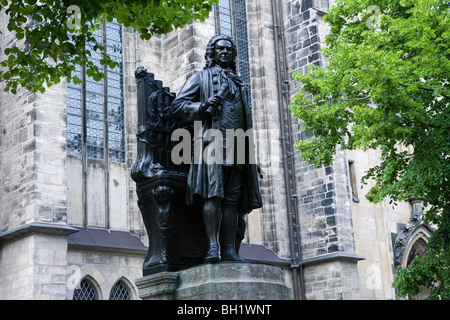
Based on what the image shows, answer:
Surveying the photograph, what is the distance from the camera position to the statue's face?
7.15m

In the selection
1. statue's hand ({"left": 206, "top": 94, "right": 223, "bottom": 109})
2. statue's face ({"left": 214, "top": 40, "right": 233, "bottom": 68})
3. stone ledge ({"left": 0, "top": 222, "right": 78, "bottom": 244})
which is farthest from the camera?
stone ledge ({"left": 0, "top": 222, "right": 78, "bottom": 244})

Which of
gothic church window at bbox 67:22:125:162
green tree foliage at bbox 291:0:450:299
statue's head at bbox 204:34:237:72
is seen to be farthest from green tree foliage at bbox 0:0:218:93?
gothic church window at bbox 67:22:125:162

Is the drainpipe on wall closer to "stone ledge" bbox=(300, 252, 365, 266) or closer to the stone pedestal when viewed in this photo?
"stone ledge" bbox=(300, 252, 365, 266)

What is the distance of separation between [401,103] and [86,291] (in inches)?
323

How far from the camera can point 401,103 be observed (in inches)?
467

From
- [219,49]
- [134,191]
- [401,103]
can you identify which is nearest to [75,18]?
[219,49]

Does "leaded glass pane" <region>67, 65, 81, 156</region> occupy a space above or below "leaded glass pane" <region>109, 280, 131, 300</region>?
above

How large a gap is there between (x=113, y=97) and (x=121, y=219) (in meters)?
3.19

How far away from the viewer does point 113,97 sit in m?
17.8

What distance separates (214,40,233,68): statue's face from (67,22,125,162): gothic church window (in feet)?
32.8

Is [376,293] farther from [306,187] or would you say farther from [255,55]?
[255,55]

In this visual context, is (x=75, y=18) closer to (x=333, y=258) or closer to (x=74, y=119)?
(x=74, y=119)

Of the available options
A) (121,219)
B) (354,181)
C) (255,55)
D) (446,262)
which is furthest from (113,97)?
(446,262)
